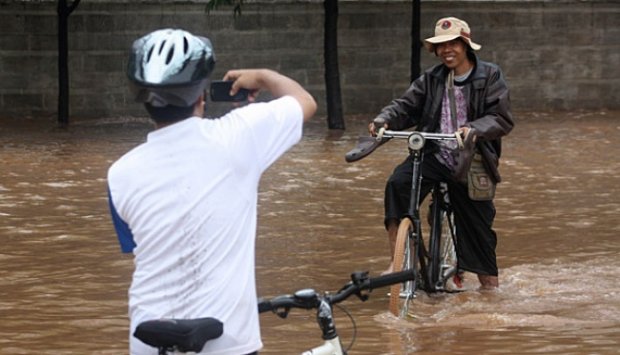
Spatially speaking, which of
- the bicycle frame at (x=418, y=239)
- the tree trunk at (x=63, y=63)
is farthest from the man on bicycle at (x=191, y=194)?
the tree trunk at (x=63, y=63)

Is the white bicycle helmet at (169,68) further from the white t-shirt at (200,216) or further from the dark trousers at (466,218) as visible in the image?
the dark trousers at (466,218)

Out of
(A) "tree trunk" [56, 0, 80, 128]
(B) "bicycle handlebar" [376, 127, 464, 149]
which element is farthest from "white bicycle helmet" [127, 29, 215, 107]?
(A) "tree trunk" [56, 0, 80, 128]

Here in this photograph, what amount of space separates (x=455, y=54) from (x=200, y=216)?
17.0 ft

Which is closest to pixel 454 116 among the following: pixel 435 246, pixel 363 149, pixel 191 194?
pixel 363 149

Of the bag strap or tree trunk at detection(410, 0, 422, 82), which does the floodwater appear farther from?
tree trunk at detection(410, 0, 422, 82)

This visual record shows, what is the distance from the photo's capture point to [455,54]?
860 centimetres

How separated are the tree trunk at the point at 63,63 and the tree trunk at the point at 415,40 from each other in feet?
17.8

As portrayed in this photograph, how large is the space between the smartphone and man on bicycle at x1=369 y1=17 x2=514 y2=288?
4.52 metres

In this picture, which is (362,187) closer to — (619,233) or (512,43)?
(619,233)

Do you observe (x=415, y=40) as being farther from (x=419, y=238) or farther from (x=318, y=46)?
(x=419, y=238)

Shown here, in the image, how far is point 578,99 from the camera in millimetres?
24625

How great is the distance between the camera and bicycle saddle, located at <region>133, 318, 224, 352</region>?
3400 mm

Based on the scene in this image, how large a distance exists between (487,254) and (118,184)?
545 cm

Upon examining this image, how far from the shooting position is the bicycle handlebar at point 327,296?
146 inches
